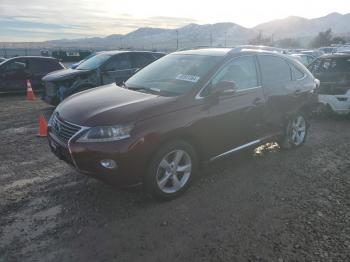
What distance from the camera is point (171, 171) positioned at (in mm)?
4312

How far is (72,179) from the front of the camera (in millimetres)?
5051

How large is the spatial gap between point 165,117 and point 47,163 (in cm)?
263

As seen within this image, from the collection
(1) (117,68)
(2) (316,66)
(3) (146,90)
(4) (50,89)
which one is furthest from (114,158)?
(2) (316,66)

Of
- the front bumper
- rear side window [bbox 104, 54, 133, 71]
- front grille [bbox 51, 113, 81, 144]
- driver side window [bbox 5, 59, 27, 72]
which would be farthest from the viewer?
driver side window [bbox 5, 59, 27, 72]

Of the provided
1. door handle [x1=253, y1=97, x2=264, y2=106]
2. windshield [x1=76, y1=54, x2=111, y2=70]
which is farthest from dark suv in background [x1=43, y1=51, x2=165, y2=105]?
door handle [x1=253, y1=97, x2=264, y2=106]

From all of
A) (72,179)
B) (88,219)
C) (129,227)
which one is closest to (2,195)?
(72,179)

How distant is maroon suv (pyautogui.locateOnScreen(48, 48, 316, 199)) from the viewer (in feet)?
12.6

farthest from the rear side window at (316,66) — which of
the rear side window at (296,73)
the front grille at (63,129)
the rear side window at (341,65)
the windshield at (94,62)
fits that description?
the front grille at (63,129)

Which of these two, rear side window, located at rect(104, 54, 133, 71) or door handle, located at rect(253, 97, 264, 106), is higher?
rear side window, located at rect(104, 54, 133, 71)

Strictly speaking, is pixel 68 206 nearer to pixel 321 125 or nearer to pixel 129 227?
pixel 129 227

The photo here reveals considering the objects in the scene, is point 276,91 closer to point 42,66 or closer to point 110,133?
point 110,133

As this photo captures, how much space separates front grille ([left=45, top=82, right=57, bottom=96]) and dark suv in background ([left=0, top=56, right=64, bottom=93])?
3.81 metres

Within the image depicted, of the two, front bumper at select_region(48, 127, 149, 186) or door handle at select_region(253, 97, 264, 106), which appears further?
door handle at select_region(253, 97, 264, 106)

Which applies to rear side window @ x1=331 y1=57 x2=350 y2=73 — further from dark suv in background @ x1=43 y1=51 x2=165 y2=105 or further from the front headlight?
the front headlight
